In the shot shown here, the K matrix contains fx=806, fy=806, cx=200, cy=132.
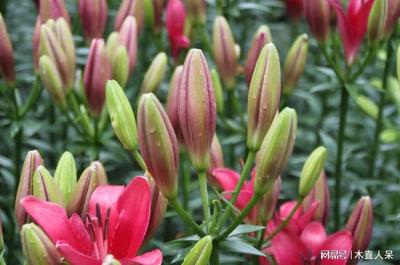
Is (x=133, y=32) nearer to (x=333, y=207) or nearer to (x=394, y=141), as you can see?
(x=333, y=207)

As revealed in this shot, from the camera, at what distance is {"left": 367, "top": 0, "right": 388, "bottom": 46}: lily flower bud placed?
4.01 ft

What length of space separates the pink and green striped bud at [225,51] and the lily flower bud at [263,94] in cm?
42

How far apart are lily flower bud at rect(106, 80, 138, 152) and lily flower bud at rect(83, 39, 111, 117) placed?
0.27 metres

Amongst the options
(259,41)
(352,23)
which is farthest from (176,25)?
(352,23)

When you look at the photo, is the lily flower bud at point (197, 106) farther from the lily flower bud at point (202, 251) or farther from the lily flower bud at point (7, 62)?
the lily flower bud at point (7, 62)

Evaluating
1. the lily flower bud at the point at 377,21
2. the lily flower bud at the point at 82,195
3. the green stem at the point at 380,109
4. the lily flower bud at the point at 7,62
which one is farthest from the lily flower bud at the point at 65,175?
the green stem at the point at 380,109

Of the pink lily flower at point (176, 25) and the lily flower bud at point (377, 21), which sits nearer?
the lily flower bud at point (377, 21)

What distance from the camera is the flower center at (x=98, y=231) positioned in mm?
830

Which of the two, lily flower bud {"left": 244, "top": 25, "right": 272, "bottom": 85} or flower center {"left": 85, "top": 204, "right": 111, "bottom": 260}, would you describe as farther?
lily flower bud {"left": 244, "top": 25, "right": 272, "bottom": 85}

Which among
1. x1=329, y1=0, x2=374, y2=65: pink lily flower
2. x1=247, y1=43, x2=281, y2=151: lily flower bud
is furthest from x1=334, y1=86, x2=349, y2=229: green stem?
x1=247, y1=43, x2=281, y2=151: lily flower bud

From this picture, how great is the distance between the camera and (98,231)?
2.73 ft

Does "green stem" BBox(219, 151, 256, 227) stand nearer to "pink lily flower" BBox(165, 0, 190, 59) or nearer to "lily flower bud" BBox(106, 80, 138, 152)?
"lily flower bud" BBox(106, 80, 138, 152)

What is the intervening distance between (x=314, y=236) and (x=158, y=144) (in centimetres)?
31

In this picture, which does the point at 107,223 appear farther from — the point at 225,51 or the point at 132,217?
the point at 225,51
